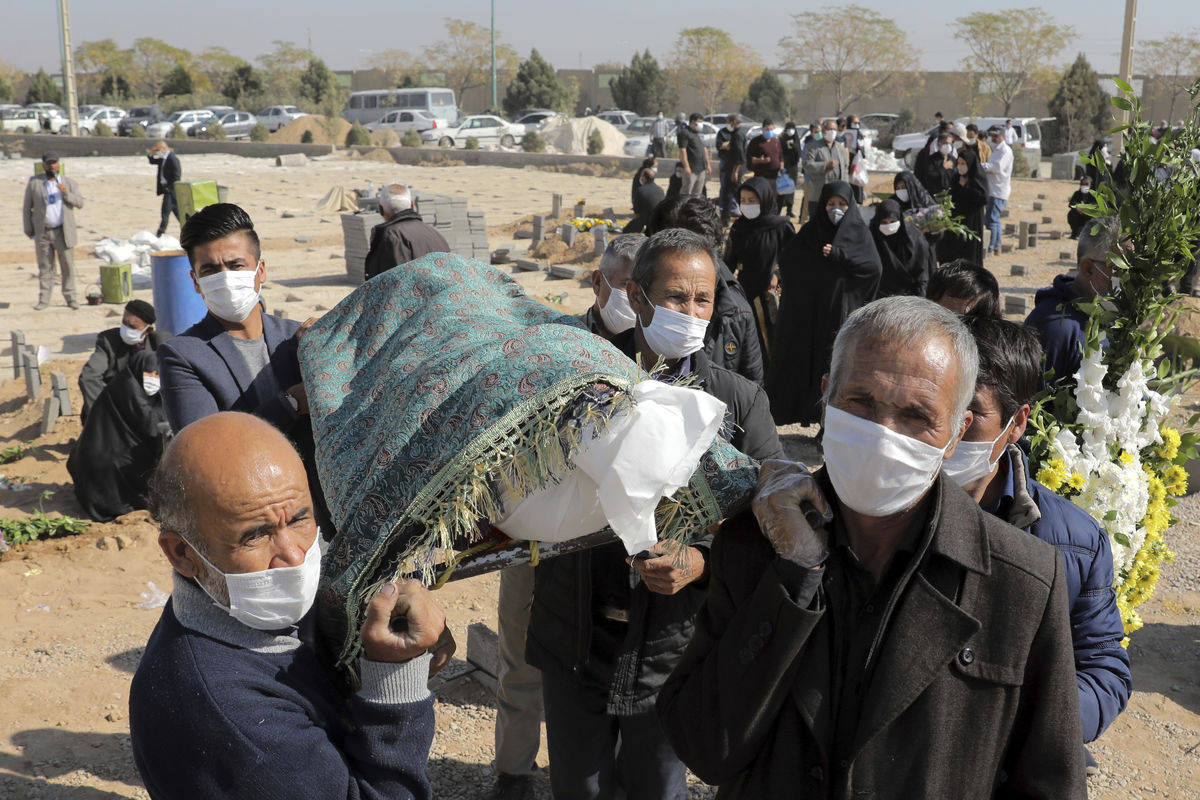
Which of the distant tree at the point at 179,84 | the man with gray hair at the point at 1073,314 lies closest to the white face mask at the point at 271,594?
the man with gray hair at the point at 1073,314

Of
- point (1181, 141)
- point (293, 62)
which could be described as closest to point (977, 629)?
point (1181, 141)

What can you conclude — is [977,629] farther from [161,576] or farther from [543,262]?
[543,262]

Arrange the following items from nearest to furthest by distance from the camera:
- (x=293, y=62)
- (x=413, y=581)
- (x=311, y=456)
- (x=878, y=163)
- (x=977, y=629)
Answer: (x=977, y=629), (x=413, y=581), (x=311, y=456), (x=878, y=163), (x=293, y=62)

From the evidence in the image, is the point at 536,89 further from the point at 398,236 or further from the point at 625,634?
the point at 625,634

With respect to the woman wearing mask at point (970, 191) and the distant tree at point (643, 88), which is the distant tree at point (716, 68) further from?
the woman wearing mask at point (970, 191)

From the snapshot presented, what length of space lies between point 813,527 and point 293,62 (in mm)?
81333

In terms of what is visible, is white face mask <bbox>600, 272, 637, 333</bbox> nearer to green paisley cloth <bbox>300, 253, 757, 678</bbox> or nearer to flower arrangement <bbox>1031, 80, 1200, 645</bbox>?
green paisley cloth <bbox>300, 253, 757, 678</bbox>

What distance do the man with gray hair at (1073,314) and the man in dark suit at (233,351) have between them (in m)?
2.73

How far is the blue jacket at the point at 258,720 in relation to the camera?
167cm

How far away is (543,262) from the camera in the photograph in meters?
16.0

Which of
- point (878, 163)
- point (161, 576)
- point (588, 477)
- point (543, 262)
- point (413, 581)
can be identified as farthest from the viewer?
point (878, 163)

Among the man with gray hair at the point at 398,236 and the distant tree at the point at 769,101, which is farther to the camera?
the distant tree at the point at 769,101

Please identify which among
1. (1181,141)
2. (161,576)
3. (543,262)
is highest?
(1181,141)

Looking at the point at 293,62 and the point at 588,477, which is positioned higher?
the point at 293,62
